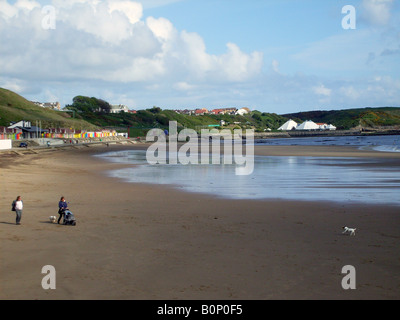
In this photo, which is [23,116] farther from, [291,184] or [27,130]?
[291,184]

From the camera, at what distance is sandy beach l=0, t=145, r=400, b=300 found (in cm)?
890

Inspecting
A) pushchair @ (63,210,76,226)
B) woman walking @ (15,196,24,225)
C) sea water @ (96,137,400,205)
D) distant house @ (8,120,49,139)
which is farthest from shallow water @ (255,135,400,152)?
woman walking @ (15,196,24,225)

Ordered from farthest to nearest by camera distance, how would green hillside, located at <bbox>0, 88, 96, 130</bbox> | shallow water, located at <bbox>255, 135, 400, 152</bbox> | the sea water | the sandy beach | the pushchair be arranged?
green hillside, located at <bbox>0, 88, 96, 130</bbox>, shallow water, located at <bbox>255, 135, 400, 152</bbox>, the sea water, the pushchair, the sandy beach

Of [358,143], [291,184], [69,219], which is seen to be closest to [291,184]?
[291,184]

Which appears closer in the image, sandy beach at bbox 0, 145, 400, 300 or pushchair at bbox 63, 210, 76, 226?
sandy beach at bbox 0, 145, 400, 300

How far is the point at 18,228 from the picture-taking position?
45.3 ft

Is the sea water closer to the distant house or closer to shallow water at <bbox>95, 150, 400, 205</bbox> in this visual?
shallow water at <bbox>95, 150, 400, 205</bbox>

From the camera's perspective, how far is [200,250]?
11602mm

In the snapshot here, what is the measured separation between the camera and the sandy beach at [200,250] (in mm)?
8898

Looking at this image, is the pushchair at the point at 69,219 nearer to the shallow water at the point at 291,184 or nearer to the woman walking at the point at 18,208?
the woman walking at the point at 18,208

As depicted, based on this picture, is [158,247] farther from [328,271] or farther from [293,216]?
[293,216]

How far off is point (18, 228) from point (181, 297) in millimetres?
7494

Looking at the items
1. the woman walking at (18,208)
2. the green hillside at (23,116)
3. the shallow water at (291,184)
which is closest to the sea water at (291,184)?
the shallow water at (291,184)
